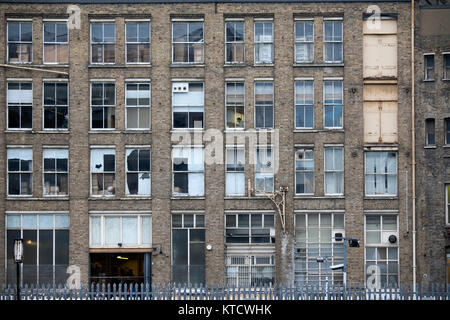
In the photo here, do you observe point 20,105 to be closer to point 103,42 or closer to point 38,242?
point 103,42

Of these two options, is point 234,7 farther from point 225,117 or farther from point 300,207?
point 300,207

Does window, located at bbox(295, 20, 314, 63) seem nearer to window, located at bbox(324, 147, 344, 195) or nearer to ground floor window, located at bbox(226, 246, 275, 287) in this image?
window, located at bbox(324, 147, 344, 195)

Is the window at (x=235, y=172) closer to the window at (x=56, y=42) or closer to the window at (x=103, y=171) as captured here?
the window at (x=103, y=171)

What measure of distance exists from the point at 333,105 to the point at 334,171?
3.63 metres

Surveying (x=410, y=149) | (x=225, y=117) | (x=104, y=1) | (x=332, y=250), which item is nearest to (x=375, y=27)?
(x=410, y=149)

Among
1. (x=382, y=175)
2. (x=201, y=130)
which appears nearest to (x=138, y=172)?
(x=201, y=130)

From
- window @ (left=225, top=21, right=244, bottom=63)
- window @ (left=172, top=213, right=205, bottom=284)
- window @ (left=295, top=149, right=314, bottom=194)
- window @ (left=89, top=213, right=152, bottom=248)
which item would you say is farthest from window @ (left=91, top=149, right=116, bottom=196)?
window @ (left=295, top=149, right=314, bottom=194)

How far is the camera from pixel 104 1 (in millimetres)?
38594

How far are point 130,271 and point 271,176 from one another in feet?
30.3

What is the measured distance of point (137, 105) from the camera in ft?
127

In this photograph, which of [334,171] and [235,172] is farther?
[235,172]

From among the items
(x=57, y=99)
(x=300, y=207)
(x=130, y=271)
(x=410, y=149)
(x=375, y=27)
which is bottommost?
(x=130, y=271)

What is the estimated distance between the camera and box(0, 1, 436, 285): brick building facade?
38.1 metres

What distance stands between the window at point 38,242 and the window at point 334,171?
47.1ft
